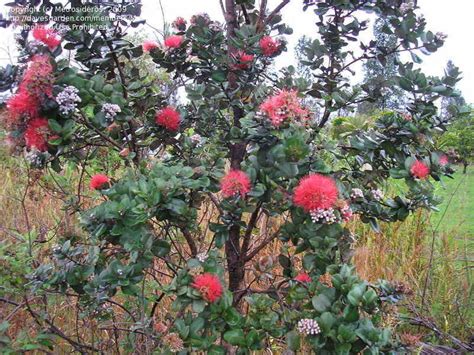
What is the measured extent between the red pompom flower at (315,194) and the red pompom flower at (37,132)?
596 millimetres

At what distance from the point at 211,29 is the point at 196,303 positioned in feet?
2.71

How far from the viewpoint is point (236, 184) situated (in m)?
Result: 1.20

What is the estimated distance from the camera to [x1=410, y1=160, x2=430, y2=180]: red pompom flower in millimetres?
1296

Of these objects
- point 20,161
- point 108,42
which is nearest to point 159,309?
point 20,161

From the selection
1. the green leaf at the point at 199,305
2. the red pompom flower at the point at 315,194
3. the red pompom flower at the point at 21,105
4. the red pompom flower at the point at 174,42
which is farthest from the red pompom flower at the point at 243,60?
the green leaf at the point at 199,305

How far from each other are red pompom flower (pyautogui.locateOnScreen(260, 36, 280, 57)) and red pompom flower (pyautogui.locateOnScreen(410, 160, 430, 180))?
1.69 ft

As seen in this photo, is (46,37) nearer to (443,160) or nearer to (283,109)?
(283,109)

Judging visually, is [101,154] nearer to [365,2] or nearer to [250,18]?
[250,18]

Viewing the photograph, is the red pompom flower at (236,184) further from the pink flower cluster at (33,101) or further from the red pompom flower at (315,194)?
the pink flower cluster at (33,101)

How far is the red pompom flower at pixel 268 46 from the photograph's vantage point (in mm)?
1471

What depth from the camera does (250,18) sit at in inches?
63.1

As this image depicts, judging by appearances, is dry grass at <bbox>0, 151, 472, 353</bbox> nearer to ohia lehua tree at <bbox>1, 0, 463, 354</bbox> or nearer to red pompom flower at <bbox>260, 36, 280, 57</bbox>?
ohia lehua tree at <bbox>1, 0, 463, 354</bbox>

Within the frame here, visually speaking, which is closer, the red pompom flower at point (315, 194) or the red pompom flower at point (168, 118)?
the red pompom flower at point (315, 194)

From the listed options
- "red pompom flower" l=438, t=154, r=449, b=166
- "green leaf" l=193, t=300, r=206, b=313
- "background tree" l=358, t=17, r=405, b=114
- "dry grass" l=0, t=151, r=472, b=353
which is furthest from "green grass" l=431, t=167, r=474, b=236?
"green leaf" l=193, t=300, r=206, b=313
